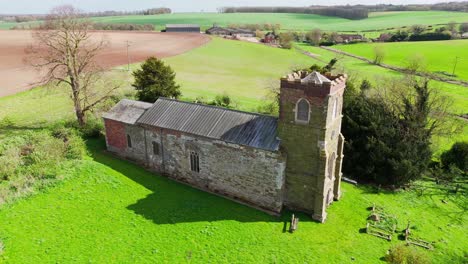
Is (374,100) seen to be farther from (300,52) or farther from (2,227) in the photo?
(300,52)

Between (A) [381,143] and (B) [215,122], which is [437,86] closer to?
(A) [381,143]

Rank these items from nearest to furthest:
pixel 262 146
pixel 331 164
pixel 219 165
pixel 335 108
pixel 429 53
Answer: pixel 335 108
pixel 262 146
pixel 331 164
pixel 219 165
pixel 429 53

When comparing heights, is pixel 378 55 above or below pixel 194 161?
above

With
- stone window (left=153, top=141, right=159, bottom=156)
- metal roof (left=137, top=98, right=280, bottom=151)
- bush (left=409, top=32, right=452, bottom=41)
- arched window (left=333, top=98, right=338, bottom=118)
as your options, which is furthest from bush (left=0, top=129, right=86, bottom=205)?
bush (left=409, top=32, right=452, bottom=41)

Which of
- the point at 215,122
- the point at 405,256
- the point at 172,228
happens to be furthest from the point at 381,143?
the point at 172,228

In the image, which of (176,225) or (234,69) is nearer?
(176,225)

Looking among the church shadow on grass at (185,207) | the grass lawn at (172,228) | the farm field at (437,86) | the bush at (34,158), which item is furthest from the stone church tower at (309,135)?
the farm field at (437,86)

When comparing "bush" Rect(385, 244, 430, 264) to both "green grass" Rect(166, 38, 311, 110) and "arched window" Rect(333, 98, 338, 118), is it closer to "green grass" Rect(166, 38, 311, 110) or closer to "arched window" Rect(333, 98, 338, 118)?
"arched window" Rect(333, 98, 338, 118)

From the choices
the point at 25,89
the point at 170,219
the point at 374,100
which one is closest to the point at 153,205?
the point at 170,219
